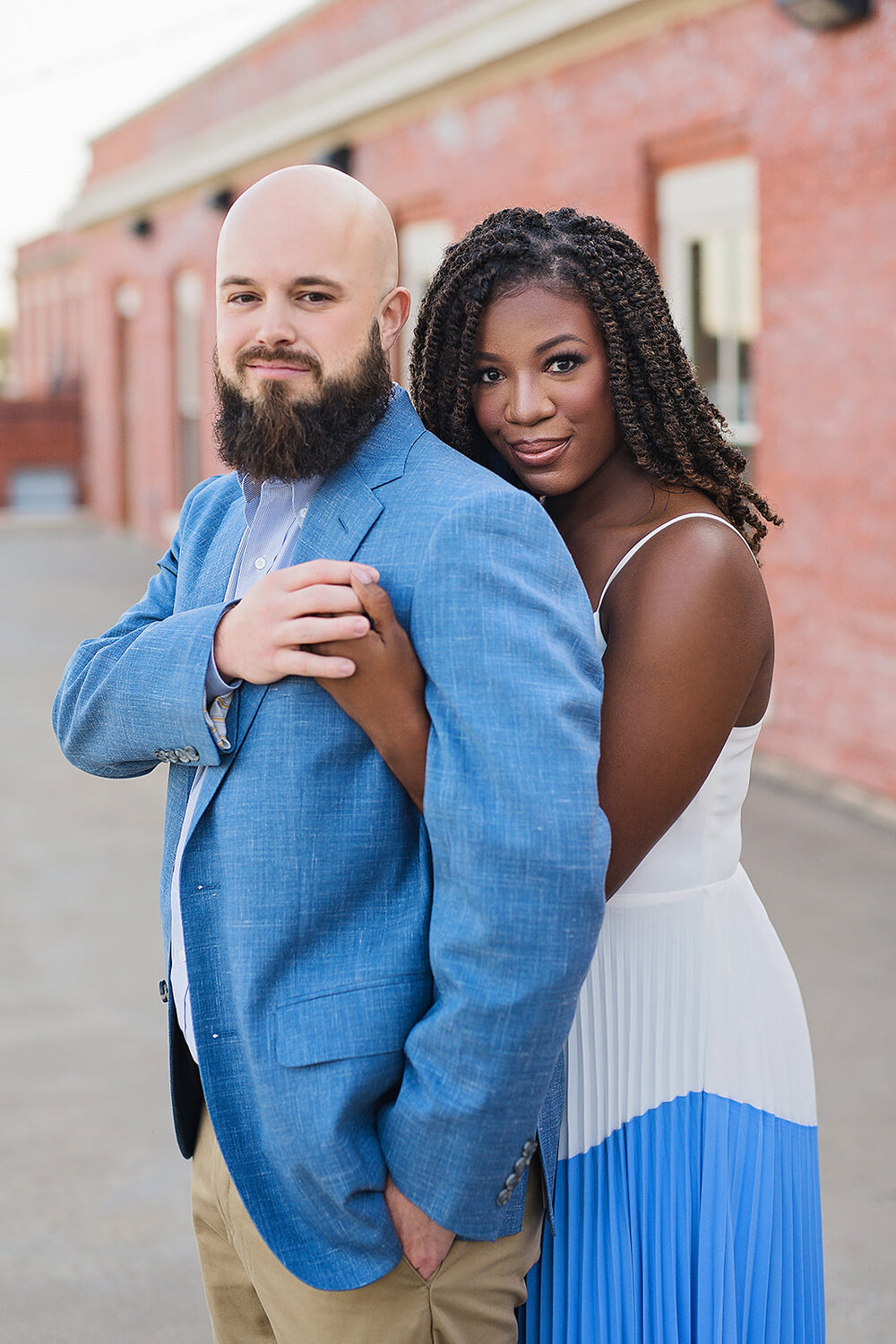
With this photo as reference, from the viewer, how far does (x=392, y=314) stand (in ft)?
5.41

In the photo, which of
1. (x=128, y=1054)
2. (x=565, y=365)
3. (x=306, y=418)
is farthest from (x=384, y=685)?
(x=128, y=1054)

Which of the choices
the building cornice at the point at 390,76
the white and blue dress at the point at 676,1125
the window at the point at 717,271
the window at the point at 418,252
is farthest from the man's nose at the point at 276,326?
the window at the point at 418,252

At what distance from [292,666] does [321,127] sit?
11108 millimetres

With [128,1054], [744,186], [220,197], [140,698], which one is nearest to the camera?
[140,698]

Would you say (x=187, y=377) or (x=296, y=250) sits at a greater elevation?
(x=187, y=377)

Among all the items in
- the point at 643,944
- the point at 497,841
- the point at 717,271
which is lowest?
the point at 643,944

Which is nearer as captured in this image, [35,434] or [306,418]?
[306,418]

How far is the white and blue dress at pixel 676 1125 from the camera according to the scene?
179 centimetres

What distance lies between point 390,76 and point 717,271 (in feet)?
12.9

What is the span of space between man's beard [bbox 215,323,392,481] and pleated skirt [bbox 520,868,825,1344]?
0.69 meters

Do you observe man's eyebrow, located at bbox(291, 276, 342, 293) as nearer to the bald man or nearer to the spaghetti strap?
the bald man

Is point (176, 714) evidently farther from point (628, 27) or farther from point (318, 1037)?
point (628, 27)

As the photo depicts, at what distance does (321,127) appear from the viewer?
11.6m

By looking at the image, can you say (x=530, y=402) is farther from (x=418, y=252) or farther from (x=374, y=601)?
(x=418, y=252)
